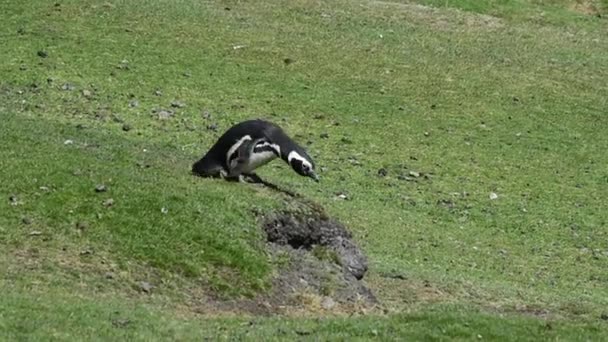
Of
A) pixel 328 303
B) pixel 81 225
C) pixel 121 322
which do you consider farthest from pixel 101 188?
pixel 121 322

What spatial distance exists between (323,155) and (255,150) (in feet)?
28.8

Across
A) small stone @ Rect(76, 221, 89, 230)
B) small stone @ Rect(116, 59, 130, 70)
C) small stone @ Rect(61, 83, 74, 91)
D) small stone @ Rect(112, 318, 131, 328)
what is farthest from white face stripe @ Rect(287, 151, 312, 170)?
small stone @ Rect(116, 59, 130, 70)

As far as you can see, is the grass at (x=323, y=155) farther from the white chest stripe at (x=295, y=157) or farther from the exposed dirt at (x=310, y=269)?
the white chest stripe at (x=295, y=157)

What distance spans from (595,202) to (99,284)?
528 inches

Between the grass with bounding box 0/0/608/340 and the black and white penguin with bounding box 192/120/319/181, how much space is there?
42 centimetres

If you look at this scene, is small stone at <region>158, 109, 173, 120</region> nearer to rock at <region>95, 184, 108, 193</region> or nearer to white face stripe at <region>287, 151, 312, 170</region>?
white face stripe at <region>287, 151, 312, 170</region>

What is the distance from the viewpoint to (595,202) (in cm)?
2475

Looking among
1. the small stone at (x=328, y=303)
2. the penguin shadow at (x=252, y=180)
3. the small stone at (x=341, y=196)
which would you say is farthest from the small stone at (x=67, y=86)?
the small stone at (x=328, y=303)

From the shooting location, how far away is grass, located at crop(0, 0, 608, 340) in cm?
1473

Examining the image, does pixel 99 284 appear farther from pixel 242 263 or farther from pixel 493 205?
pixel 493 205

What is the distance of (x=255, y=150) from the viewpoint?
17203mm

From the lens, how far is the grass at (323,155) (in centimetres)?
1473

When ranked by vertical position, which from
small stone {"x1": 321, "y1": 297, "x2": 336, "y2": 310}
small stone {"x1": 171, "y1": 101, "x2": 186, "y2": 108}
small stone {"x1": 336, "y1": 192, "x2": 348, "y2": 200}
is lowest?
small stone {"x1": 171, "y1": 101, "x2": 186, "y2": 108}

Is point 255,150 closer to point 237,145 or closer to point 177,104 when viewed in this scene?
point 237,145
